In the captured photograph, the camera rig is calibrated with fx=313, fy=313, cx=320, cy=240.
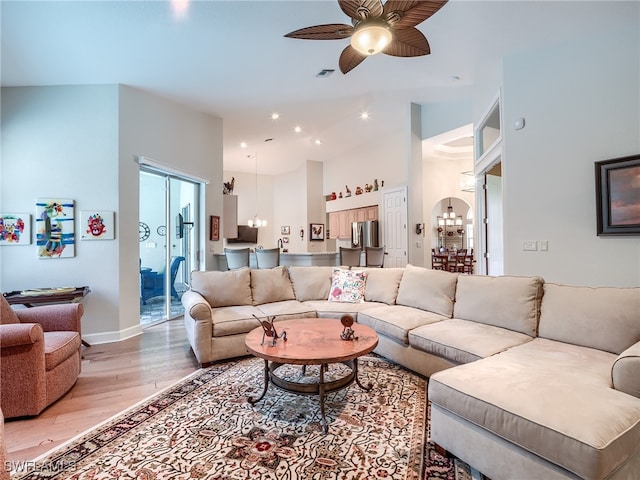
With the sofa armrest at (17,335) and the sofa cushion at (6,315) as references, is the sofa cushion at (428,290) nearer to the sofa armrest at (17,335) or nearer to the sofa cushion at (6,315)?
the sofa armrest at (17,335)

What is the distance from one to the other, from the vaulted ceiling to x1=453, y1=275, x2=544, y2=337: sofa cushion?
2.64 m

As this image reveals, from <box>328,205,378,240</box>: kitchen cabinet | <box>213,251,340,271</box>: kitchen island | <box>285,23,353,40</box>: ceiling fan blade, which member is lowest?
<box>213,251,340,271</box>: kitchen island

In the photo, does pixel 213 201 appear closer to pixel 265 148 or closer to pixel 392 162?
pixel 265 148

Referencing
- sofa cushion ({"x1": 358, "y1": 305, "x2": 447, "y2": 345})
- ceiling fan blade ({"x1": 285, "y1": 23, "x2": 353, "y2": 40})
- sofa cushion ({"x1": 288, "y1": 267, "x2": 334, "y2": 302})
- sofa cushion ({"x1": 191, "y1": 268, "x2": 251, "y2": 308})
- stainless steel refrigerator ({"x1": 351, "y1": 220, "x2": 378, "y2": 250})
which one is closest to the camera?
ceiling fan blade ({"x1": 285, "y1": 23, "x2": 353, "y2": 40})

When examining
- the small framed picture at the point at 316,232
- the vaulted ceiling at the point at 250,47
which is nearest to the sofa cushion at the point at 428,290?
the vaulted ceiling at the point at 250,47

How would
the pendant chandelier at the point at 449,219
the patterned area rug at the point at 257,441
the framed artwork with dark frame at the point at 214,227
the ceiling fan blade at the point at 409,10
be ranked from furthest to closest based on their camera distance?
the pendant chandelier at the point at 449,219 < the framed artwork with dark frame at the point at 214,227 < the ceiling fan blade at the point at 409,10 < the patterned area rug at the point at 257,441

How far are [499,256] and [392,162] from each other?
378 centimetres

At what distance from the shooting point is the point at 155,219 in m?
5.06

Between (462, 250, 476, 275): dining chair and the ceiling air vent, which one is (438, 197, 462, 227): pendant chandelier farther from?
the ceiling air vent

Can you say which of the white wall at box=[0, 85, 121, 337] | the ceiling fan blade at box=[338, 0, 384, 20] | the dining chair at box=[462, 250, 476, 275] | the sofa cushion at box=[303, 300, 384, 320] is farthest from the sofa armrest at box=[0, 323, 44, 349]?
the dining chair at box=[462, 250, 476, 275]

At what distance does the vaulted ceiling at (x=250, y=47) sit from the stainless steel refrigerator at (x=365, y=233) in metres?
2.86

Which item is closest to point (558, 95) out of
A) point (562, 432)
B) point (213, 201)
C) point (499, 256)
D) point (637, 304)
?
point (499, 256)

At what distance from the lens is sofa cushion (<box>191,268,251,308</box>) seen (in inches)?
145

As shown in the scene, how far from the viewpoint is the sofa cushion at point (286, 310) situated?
349cm
